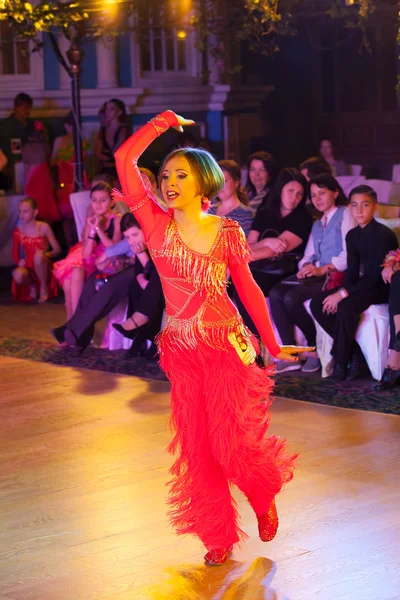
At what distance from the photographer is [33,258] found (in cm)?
895

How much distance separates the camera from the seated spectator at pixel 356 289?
5.70 metres

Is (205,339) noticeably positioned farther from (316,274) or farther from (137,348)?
(137,348)

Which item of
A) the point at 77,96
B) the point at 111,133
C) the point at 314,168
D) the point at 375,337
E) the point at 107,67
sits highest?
the point at 107,67

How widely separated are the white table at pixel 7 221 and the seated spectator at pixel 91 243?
2.94m

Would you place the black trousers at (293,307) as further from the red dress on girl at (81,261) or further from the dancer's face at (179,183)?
the dancer's face at (179,183)

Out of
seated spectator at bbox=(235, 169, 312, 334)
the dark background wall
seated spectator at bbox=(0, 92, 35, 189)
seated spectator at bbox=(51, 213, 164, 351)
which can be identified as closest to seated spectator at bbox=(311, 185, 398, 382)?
seated spectator at bbox=(235, 169, 312, 334)

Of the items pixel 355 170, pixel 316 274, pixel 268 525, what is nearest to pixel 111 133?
pixel 355 170

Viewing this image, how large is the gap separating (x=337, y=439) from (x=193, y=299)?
1654 mm

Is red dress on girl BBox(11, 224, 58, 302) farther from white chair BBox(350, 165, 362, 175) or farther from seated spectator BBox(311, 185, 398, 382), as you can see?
seated spectator BBox(311, 185, 398, 382)

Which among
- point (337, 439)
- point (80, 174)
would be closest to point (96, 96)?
point (80, 174)

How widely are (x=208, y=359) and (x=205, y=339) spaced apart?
64 mm

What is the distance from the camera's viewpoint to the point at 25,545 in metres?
Result: 3.48

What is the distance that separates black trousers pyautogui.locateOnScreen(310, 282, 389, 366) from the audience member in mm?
4828

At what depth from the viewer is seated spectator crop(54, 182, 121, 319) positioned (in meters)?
7.02
